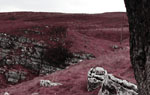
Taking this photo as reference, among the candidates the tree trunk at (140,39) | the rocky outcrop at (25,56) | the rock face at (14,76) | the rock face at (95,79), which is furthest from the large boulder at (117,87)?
the rocky outcrop at (25,56)

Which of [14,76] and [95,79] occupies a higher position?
[95,79]

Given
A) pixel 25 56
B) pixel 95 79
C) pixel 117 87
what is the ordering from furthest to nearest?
pixel 25 56 < pixel 95 79 < pixel 117 87

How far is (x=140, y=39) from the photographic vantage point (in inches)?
165

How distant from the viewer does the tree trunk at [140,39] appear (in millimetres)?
4023

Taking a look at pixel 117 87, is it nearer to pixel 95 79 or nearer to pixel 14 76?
pixel 95 79

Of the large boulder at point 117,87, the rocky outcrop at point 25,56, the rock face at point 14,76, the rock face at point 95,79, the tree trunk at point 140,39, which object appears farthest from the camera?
the rocky outcrop at point 25,56

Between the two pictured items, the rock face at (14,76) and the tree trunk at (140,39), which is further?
the rock face at (14,76)

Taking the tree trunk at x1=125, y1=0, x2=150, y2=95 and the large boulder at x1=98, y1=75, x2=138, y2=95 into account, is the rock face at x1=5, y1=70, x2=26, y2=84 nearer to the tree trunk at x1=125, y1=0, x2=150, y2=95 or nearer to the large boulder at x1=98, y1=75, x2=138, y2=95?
the large boulder at x1=98, y1=75, x2=138, y2=95

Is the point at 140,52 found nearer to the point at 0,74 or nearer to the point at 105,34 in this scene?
the point at 0,74

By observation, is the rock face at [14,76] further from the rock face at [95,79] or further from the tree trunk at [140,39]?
the tree trunk at [140,39]

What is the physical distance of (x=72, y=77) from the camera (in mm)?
19656

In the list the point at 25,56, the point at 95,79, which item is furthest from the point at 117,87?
the point at 25,56

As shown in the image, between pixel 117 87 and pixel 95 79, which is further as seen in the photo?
pixel 95 79

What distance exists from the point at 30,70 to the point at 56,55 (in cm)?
438
